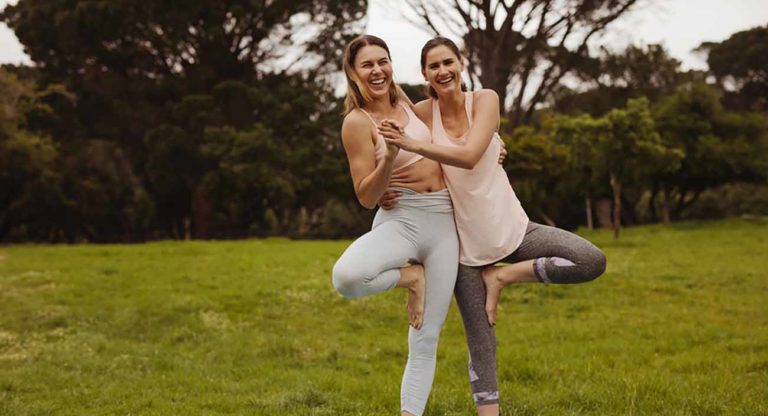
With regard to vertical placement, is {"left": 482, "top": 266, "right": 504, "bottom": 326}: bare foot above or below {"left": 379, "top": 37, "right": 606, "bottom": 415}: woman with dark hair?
below

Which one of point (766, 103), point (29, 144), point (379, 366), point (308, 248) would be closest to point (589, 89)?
point (766, 103)

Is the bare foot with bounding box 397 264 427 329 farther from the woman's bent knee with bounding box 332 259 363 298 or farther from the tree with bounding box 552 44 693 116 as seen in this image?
the tree with bounding box 552 44 693 116

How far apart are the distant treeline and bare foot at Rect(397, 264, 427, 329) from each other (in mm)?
23211

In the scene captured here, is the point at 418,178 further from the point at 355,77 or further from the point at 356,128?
the point at 355,77

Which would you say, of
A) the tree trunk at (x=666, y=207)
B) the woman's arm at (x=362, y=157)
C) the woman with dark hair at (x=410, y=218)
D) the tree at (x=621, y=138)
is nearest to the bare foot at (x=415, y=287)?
the woman with dark hair at (x=410, y=218)

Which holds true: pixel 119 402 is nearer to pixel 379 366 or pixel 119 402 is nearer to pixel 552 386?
pixel 379 366

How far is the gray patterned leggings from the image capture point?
3854 millimetres

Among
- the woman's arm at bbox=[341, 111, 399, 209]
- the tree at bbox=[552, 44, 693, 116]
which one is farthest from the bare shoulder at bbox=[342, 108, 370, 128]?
the tree at bbox=[552, 44, 693, 116]

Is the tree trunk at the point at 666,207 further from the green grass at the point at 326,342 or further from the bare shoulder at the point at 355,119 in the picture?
the bare shoulder at the point at 355,119

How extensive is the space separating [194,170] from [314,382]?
82.7 feet

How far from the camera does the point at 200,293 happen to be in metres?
12.9

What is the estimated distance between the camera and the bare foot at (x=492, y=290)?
4.05 metres

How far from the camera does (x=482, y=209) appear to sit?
3.94 metres

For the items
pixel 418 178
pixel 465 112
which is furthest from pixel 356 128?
pixel 465 112
